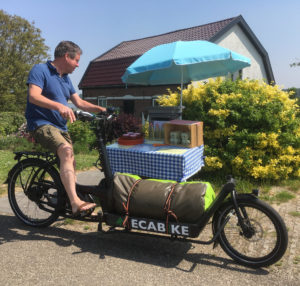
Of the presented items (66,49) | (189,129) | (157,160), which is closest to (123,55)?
(189,129)

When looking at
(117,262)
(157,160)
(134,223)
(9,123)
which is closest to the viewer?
(117,262)

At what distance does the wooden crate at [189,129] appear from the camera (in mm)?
4789

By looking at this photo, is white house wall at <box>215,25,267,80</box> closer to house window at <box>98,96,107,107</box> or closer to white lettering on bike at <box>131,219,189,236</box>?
house window at <box>98,96,107,107</box>

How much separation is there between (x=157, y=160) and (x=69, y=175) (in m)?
1.61

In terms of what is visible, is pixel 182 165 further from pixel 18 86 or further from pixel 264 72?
pixel 18 86

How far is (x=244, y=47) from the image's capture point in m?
20.7

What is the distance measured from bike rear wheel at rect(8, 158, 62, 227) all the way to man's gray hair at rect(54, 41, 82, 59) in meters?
1.31

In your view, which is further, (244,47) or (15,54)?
(15,54)

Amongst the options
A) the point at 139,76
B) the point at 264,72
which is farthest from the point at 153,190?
the point at 264,72

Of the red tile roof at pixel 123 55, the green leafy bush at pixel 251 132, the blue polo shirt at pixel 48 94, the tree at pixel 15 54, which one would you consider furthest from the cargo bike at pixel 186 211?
the tree at pixel 15 54

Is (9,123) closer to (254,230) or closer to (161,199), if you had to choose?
(161,199)

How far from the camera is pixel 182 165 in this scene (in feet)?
14.4

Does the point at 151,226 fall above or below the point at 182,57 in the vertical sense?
below

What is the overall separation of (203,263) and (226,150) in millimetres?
3403
